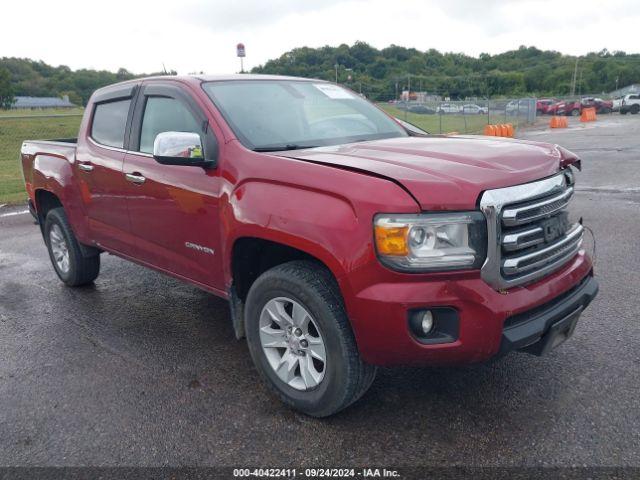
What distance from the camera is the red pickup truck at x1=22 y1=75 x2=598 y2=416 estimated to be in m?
2.47

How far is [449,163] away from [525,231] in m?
0.49

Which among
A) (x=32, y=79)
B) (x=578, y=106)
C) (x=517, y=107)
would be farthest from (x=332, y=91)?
(x=32, y=79)

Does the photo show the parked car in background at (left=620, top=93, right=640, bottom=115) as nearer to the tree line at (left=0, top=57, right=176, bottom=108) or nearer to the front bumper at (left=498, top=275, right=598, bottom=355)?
the tree line at (left=0, top=57, right=176, bottom=108)

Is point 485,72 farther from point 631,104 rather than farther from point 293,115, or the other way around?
point 293,115

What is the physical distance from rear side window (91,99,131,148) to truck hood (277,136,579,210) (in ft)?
6.07

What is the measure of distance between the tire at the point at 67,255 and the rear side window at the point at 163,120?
5.58 ft

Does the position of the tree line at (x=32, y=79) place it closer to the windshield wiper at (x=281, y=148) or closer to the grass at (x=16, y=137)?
the grass at (x=16, y=137)

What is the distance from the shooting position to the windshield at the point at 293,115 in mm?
3430

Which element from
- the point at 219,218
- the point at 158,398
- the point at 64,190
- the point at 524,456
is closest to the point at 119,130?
the point at 64,190

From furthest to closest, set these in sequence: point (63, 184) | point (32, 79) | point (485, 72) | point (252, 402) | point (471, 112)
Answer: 1. point (485, 72)
2. point (32, 79)
3. point (471, 112)
4. point (63, 184)
5. point (252, 402)

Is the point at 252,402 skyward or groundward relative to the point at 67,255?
groundward

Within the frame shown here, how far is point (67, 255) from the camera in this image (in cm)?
537

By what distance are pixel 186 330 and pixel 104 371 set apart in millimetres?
763

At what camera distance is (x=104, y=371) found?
3.62m
